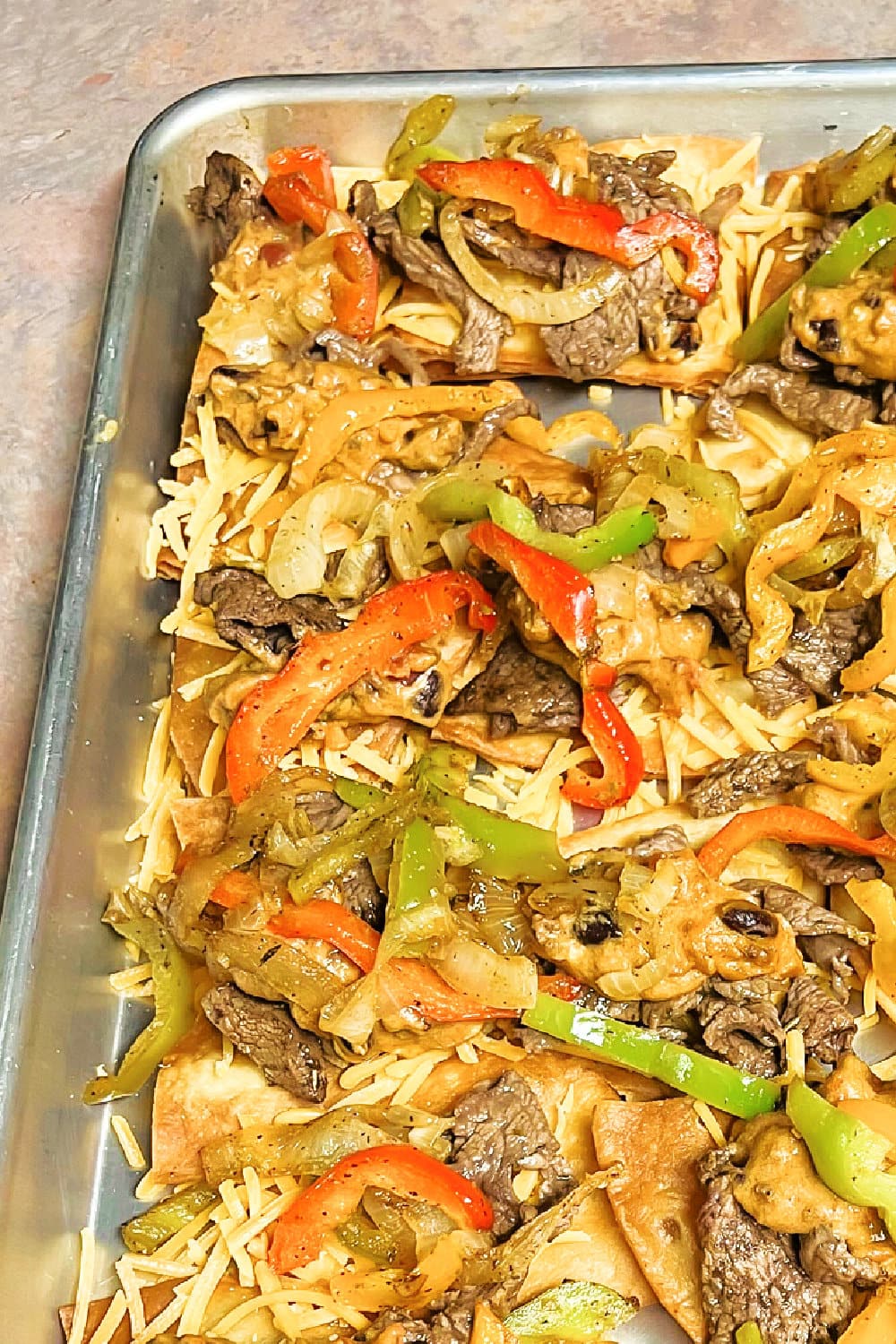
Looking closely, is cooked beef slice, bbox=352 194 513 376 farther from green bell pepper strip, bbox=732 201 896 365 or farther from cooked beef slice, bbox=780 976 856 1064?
cooked beef slice, bbox=780 976 856 1064

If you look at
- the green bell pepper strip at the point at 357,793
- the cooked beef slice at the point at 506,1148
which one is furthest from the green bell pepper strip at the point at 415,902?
the cooked beef slice at the point at 506,1148

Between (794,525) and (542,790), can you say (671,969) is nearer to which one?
(542,790)

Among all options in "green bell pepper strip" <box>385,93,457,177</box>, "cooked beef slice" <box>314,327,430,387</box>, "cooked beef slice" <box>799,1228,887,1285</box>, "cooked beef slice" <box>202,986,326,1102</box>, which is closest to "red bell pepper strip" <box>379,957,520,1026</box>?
"cooked beef slice" <box>202,986,326,1102</box>

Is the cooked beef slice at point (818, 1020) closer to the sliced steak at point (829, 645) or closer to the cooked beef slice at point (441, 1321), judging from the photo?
the sliced steak at point (829, 645)

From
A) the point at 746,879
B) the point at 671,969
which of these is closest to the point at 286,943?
the point at 671,969

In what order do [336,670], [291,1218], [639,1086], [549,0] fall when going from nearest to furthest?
[291,1218] → [639,1086] → [336,670] → [549,0]

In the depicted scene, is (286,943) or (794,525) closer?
(286,943)
